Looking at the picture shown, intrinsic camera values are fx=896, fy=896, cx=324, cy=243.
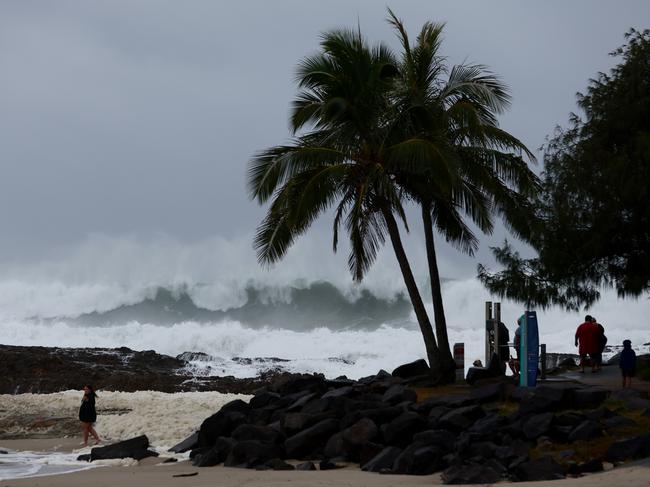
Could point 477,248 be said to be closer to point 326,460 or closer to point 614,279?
point 614,279

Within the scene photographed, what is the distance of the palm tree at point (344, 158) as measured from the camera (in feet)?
58.5

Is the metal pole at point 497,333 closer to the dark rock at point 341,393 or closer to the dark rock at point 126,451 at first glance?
the dark rock at point 341,393

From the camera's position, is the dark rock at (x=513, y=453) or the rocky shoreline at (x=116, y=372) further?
the rocky shoreline at (x=116, y=372)

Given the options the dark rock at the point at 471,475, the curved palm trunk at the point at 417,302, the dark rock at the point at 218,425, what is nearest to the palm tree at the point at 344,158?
the curved palm trunk at the point at 417,302

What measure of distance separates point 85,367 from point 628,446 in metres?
25.4

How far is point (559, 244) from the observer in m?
20.5

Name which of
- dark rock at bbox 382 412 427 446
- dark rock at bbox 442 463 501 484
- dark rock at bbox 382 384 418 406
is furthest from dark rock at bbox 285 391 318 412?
dark rock at bbox 442 463 501 484

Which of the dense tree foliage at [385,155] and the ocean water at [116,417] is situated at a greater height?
the dense tree foliage at [385,155]

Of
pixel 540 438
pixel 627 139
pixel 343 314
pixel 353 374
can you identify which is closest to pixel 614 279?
pixel 627 139

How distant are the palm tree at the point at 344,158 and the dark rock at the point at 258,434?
4847mm

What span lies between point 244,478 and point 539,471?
12.3 feet

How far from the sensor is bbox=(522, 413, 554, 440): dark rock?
12.2 meters

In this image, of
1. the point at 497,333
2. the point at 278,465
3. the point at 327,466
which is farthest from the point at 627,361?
the point at 278,465

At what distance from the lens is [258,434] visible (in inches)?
561
